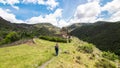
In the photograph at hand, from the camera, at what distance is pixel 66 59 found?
56.5m

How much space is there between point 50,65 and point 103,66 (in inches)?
1046

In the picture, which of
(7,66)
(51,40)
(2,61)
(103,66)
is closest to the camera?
(7,66)

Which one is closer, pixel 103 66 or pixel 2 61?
pixel 2 61

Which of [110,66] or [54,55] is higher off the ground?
[54,55]

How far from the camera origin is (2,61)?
142 ft

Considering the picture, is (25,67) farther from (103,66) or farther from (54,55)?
(103,66)

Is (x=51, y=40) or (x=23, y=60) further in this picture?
(x=51, y=40)

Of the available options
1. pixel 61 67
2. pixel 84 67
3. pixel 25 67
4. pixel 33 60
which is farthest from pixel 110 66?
pixel 25 67

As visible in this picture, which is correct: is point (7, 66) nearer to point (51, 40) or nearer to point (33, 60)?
point (33, 60)

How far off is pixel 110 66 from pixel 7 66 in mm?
39632

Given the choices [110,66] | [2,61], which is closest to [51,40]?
[110,66]

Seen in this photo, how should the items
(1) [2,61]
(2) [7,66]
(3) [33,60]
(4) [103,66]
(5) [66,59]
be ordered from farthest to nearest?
1. (4) [103,66]
2. (5) [66,59]
3. (3) [33,60]
4. (1) [2,61]
5. (2) [7,66]

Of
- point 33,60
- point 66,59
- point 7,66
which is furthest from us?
point 66,59

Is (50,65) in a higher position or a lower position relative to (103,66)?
higher
